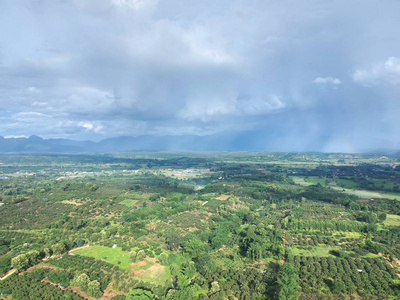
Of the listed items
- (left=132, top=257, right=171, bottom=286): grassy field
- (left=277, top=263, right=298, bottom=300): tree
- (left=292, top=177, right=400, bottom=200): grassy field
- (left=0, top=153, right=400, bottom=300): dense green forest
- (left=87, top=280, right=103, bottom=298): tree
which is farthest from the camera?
(left=292, top=177, right=400, bottom=200): grassy field

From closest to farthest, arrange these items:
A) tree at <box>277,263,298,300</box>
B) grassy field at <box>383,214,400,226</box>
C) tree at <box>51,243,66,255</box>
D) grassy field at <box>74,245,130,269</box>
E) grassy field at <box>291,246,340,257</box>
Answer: tree at <box>277,263,298,300</box>
grassy field at <box>74,245,130,269</box>
tree at <box>51,243,66,255</box>
grassy field at <box>291,246,340,257</box>
grassy field at <box>383,214,400,226</box>

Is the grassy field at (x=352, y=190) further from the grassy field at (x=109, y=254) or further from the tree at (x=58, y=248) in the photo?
the tree at (x=58, y=248)

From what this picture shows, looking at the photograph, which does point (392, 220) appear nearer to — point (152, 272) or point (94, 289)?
point (152, 272)

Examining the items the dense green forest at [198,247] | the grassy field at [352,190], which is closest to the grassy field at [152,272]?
the dense green forest at [198,247]

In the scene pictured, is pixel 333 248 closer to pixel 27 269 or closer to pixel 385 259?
pixel 385 259

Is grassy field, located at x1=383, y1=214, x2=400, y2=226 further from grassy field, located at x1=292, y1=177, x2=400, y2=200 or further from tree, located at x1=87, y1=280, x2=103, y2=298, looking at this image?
tree, located at x1=87, y1=280, x2=103, y2=298

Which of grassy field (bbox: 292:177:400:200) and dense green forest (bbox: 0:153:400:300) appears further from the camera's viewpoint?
grassy field (bbox: 292:177:400:200)

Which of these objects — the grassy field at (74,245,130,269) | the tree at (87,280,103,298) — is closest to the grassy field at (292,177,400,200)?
the grassy field at (74,245,130,269)
